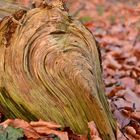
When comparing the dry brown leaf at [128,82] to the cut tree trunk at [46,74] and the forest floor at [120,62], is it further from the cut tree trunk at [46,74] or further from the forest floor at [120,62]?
the cut tree trunk at [46,74]

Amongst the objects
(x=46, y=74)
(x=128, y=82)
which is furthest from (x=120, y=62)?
(x=46, y=74)

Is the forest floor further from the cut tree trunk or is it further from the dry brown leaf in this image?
the cut tree trunk

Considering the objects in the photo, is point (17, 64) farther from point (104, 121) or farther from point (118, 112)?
point (118, 112)

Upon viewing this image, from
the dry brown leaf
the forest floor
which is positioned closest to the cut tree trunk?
the forest floor

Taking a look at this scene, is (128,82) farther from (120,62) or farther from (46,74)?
(46,74)

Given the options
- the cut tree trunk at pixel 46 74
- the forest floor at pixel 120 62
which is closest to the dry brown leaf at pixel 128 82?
the forest floor at pixel 120 62
